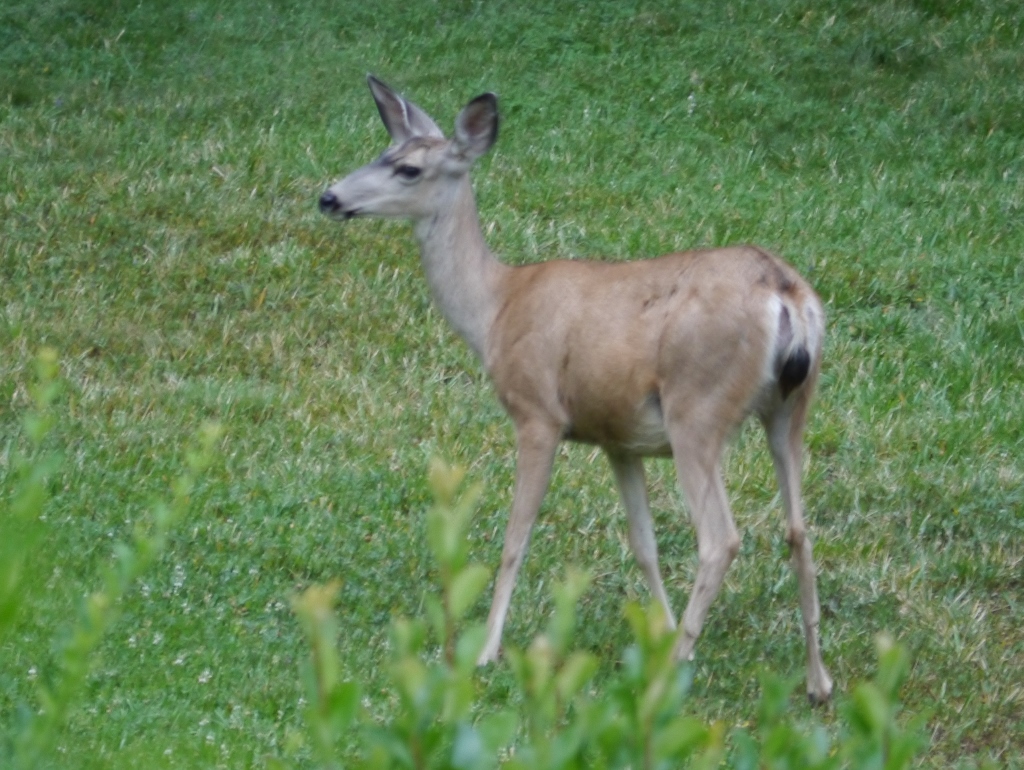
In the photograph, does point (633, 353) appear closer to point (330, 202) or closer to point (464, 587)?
point (330, 202)

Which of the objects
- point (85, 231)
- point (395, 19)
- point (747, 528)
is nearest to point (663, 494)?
point (747, 528)

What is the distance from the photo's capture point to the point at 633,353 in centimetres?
596

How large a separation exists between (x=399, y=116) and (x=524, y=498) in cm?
201

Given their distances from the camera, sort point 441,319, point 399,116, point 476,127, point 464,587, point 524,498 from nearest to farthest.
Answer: point 464,587 → point 524,498 → point 476,127 → point 399,116 → point 441,319

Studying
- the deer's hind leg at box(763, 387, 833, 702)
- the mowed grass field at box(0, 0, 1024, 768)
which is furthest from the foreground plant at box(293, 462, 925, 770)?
the deer's hind leg at box(763, 387, 833, 702)

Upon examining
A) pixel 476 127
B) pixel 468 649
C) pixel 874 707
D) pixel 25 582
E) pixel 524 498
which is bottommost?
pixel 524 498

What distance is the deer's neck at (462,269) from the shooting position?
6625 mm

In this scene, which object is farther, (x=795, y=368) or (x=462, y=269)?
(x=462, y=269)

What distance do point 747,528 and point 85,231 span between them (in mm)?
4916

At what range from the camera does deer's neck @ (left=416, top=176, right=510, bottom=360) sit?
6625 millimetres

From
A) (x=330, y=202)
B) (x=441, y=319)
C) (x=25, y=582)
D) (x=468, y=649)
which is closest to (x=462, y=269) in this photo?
(x=330, y=202)

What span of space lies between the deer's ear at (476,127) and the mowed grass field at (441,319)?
1.52 metres

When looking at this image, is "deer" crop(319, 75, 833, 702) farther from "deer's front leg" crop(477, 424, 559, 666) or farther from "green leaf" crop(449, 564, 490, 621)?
"green leaf" crop(449, 564, 490, 621)

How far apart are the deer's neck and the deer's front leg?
530 mm
